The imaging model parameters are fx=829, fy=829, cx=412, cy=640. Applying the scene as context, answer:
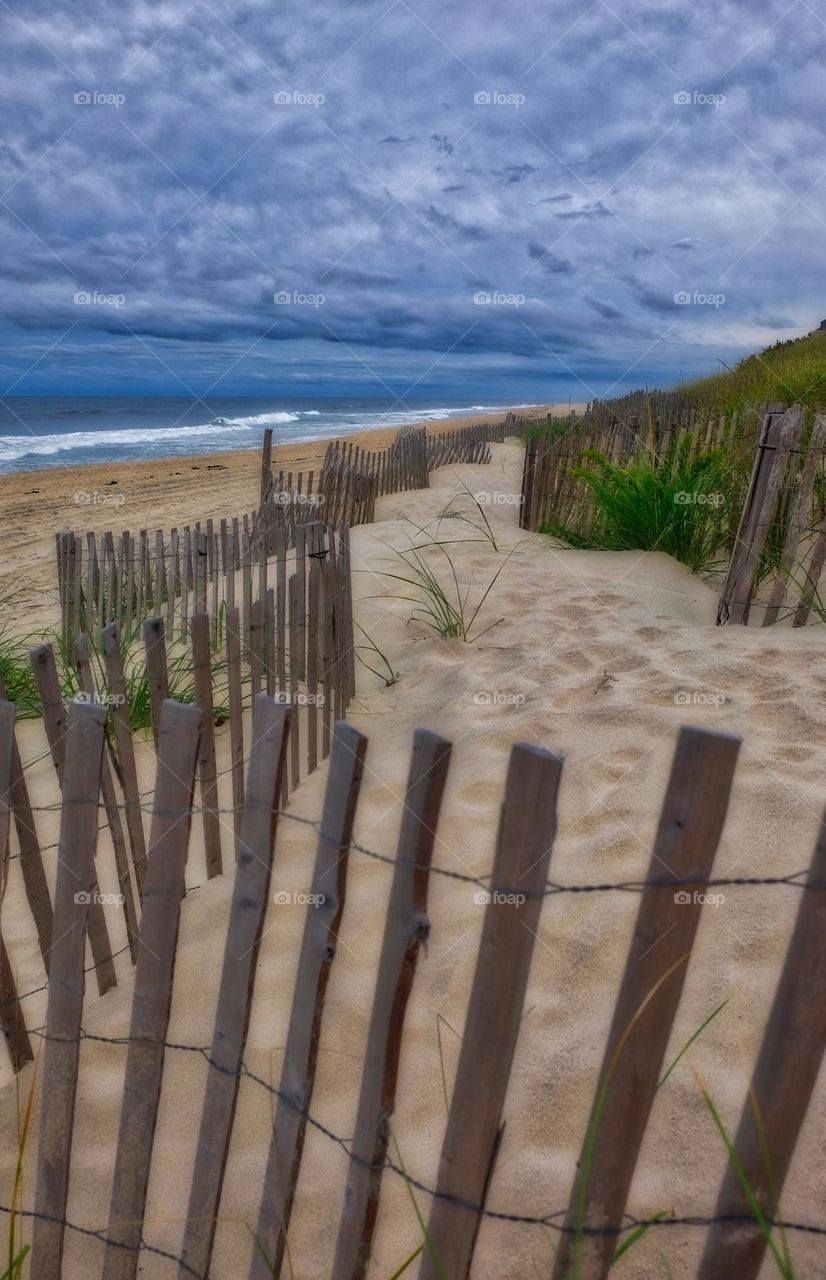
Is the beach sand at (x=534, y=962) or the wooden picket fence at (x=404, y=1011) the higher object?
the wooden picket fence at (x=404, y=1011)

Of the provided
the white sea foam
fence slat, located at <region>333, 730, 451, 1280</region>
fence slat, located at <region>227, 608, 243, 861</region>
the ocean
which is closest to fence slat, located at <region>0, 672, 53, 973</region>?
fence slat, located at <region>227, 608, 243, 861</region>

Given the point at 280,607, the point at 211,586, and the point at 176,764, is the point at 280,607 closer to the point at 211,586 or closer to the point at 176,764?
the point at 176,764

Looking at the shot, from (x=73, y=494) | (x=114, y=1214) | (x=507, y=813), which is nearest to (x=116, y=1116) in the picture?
(x=114, y=1214)

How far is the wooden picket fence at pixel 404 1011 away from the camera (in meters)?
1.03

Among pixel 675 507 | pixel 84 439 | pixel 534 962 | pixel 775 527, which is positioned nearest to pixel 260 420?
pixel 84 439

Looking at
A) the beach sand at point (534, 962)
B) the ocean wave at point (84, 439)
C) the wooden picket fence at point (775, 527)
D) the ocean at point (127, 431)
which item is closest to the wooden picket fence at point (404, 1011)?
the beach sand at point (534, 962)

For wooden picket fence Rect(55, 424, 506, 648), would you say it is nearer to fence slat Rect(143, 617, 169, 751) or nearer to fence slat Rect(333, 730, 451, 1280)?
fence slat Rect(143, 617, 169, 751)

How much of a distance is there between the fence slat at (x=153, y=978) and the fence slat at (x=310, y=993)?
253 millimetres

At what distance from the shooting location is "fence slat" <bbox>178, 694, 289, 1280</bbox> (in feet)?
4.30

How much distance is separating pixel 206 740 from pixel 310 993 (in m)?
1.51

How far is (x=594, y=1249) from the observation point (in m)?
1.17

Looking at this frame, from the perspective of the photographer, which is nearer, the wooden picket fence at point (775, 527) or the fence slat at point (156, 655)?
the fence slat at point (156, 655)

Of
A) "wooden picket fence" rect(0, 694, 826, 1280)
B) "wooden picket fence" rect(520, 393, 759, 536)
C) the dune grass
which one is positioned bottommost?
the dune grass

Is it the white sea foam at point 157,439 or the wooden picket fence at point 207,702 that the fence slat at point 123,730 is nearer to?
the wooden picket fence at point 207,702
